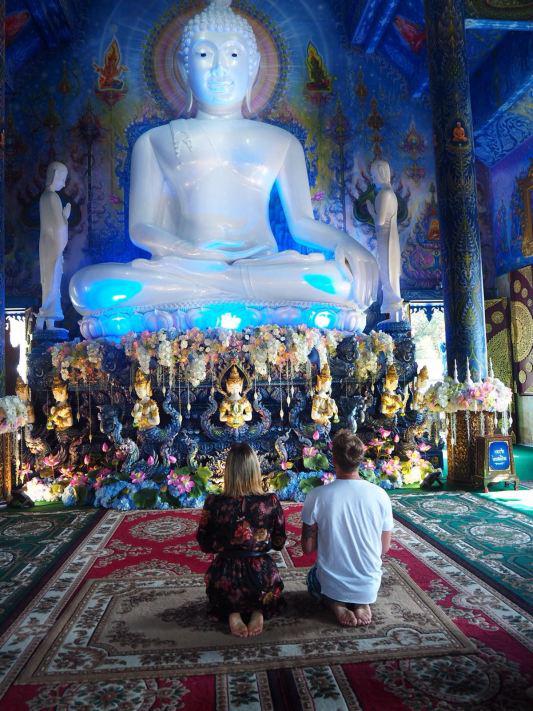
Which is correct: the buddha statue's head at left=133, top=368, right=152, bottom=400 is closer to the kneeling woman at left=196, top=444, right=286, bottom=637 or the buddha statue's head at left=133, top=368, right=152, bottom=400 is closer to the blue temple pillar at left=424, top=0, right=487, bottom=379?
the blue temple pillar at left=424, top=0, right=487, bottom=379

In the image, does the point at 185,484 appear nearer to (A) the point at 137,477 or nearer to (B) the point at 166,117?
(A) the point at 137,477

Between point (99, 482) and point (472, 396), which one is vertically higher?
point (472, 396)

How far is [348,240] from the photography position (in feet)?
21.5

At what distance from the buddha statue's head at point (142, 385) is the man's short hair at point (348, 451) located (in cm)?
309

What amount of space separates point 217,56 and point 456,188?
3.14 metres

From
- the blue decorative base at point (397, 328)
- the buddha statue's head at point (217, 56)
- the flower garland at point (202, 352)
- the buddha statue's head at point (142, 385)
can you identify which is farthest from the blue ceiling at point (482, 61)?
the buddha statue's head at point (142, 385)

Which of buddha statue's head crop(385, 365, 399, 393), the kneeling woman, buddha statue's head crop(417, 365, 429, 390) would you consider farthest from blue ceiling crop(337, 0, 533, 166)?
the kneeling woman

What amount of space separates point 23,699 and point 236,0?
879cm

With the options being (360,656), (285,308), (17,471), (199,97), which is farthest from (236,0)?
(360,656)

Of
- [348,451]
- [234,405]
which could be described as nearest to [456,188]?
[234,405]

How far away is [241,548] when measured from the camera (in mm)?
2334

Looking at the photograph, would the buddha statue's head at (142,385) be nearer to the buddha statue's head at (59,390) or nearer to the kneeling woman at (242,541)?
the buddha statue's head at (59,390)

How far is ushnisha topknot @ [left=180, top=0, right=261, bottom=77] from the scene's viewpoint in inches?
271

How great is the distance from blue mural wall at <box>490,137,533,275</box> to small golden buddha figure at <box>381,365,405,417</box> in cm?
323
